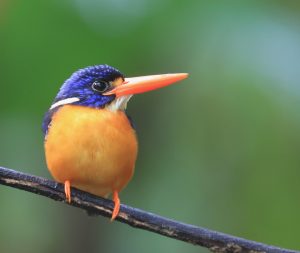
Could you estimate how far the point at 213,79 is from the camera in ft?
9.76

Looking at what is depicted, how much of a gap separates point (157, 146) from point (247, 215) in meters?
0.63

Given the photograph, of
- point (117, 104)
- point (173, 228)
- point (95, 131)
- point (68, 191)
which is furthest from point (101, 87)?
point (173, 228)

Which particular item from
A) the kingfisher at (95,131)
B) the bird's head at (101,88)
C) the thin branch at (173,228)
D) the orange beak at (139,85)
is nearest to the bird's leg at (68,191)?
the kingfisher at (95,131)

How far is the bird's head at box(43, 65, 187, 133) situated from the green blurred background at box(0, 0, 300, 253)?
57mm

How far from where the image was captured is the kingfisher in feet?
9.09

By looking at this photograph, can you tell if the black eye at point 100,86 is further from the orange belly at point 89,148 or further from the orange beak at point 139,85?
the orange belly at point 89,148

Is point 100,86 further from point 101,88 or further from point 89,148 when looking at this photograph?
point 89,148

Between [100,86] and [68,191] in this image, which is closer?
[68,191]

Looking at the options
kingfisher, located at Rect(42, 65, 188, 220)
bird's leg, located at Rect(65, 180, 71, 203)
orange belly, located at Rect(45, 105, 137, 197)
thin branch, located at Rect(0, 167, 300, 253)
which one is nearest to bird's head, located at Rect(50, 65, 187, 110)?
kingfisher, located at Rect(42, 65, 188, 220)

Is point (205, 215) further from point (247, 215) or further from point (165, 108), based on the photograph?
point (165, 108)

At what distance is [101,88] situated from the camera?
10.1 feet

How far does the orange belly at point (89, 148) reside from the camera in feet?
9.08

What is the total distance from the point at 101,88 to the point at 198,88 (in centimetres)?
39

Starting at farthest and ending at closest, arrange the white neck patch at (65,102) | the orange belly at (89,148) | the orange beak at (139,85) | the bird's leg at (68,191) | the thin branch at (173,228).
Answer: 1. the white neck patch at (65,102)
2. the orange beak at (139,85)
3. the orange belly at (89,148)
4. the bird's leg at (68,191)
5. the thin branch at (173,228)
